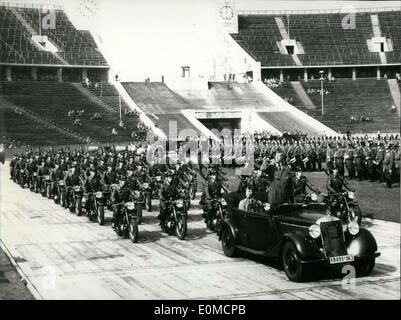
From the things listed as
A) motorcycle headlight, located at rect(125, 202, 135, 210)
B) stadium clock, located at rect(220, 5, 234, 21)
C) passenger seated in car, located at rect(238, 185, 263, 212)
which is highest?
stadium clock, located at rect(220, 5, 234, 21)

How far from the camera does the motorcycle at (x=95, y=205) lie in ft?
56.7

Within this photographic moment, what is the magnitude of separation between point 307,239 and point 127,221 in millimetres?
5937

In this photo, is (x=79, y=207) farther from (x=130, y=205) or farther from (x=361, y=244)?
(x=361, y=244)

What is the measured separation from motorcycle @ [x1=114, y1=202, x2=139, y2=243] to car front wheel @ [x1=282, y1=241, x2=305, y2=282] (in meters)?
4.91

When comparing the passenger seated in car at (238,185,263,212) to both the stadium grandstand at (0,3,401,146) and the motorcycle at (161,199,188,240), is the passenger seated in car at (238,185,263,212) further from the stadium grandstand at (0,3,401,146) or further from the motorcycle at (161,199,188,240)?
the stadium grandstand at (0,3,401,146)

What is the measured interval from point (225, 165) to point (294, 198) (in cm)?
2296

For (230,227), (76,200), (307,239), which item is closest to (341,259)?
(307,239)

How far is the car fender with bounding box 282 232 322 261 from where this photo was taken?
9943 millimetres

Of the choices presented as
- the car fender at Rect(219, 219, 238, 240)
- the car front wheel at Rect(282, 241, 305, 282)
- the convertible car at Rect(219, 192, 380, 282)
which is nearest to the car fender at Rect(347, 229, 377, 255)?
the convertible car at Rect(219, 192, 380, 282)

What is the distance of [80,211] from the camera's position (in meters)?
19.2

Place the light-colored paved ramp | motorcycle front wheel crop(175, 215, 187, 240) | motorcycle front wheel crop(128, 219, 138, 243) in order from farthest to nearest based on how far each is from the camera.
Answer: motorcycle front wheel crop(175, 215, 187, 240), motorcycle front wheel crop(128, 219, 138, 243), the light-colored paved ramp
